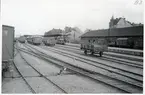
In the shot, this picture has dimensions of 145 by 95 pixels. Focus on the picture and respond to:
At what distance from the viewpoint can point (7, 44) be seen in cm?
901

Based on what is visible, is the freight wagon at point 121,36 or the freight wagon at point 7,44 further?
the freight wagon at point 121,36

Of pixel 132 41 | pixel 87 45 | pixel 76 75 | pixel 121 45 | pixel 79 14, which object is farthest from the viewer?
pixel 121 45

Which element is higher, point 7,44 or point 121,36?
point 121,36

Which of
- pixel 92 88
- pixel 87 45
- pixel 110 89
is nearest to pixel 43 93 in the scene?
pixel 92 88

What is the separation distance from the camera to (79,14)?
777 centimetres

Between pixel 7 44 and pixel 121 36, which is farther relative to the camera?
pixel 121 36

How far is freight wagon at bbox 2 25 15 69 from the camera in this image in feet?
28.3

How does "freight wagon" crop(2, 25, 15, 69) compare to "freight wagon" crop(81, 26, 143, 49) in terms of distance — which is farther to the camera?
"freight wagon" crop(81, 26, 143, 49)

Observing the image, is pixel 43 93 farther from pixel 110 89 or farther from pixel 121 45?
pixel 121 45

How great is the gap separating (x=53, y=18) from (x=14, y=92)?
318cm

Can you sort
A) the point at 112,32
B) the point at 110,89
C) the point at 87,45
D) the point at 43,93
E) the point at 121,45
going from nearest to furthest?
1. the point at 43,93
2. the point at 110,89
3. the point at 87,45
4. the point at 121,45
5. the point at 112,32

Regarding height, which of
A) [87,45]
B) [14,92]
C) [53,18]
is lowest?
[14,92]

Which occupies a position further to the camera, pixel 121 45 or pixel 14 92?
pixel 121 45

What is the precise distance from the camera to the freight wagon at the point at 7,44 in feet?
28.3
